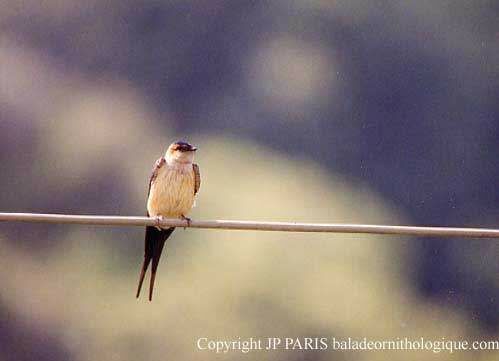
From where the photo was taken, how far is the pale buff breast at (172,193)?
4.04 m

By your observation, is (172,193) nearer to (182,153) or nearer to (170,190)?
(170,190)

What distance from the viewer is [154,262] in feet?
13.1

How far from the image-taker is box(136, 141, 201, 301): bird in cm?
404

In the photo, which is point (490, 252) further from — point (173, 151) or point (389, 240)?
point (173, 151)

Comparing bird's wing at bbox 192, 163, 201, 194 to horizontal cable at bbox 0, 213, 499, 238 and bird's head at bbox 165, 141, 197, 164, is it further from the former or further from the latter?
horizontal cable at bbox 0, 213, 499, 238

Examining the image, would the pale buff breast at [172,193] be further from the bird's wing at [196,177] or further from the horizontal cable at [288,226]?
the horizontal cable at [288,226]

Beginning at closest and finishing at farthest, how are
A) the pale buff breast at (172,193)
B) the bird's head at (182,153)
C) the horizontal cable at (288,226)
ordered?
the horizontal cable at (288,226) → the pale buff breast at (172,193) → the bird's head at (182,153)

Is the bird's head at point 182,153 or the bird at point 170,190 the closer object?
the bird at point 170,190

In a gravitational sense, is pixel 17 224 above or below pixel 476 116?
below

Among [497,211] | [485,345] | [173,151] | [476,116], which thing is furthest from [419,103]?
[173,151]

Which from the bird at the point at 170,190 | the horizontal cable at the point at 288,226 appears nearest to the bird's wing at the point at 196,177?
the bird at the point at 170,190

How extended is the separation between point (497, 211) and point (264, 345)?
2.85 m

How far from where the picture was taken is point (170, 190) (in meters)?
4.04

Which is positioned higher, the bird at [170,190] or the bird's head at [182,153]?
the bird's head at [182,153]
